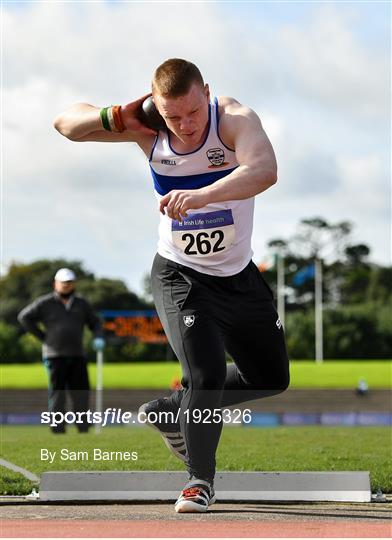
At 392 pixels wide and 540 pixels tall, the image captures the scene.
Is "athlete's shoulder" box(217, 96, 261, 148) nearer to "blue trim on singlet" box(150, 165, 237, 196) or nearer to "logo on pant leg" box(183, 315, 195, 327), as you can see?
"blue trim on singlet" box(150, 165, 237, 196)

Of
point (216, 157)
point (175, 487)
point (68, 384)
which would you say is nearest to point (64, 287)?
point (68, 384)

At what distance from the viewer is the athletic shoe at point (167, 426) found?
5.99 meters

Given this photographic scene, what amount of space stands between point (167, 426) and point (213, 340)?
0.79m

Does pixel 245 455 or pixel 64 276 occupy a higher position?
pixel 64 276

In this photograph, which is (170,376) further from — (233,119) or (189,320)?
(233,119)

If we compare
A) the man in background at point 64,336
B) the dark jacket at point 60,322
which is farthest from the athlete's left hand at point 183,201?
the dark jacket at point 60,322

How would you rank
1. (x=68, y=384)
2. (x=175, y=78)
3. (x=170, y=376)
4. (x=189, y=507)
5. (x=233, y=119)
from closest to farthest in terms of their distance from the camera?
1. (x=175, y=78)
2. (x=189, y=507)
3. (x=233, y=119)
4. (x=68, y=384)
5. (x=170, y=376)

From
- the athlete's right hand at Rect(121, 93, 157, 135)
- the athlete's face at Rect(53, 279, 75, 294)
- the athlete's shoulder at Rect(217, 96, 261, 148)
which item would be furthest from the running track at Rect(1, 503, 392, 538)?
the athlete's face at Rect(53, 279, 75, 294)

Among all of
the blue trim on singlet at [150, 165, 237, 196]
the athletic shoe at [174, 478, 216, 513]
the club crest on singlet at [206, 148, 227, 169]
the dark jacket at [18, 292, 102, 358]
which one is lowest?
the athletic shoe at [174, 478, 216, 513]

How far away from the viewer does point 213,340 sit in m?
5.51

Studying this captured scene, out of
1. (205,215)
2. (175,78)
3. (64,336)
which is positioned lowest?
(205,215)

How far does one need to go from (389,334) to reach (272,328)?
257 feet

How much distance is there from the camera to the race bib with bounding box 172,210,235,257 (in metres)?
5.51

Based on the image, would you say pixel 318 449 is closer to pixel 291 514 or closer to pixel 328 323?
pixel 291 514
